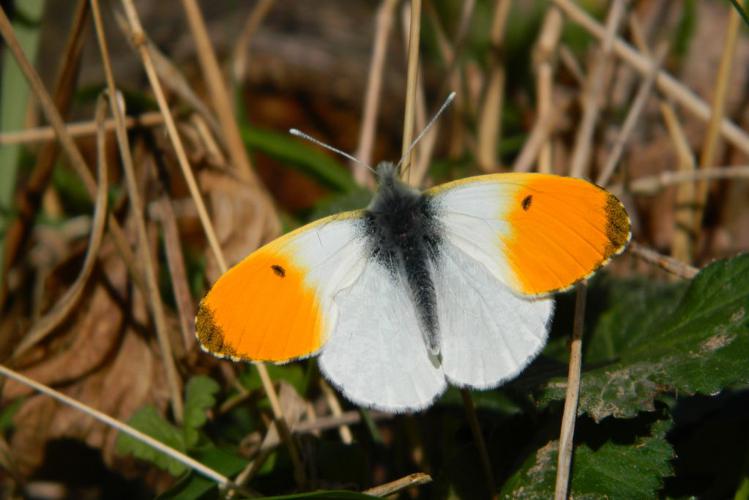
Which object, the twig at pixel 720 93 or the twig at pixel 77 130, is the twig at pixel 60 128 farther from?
the twig at pixel 720 93

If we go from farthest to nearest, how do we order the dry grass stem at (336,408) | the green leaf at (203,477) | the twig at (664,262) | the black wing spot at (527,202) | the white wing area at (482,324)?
1. the dry grass stem at (336,408)
2. the twig at (664,262)
3. the green leaf at (203,477)
4. the black wing spot at (527,202)
5. the white wing area at (482,324)

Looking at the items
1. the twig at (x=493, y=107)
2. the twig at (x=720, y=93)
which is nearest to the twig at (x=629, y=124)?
the twig at (x=720, y=93)

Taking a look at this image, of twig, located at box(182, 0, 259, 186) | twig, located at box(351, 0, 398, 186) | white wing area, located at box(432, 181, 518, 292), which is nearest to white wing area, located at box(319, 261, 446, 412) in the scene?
white wing area, located at box(432, 181, 518, 292)

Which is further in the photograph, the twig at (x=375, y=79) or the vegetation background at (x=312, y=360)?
the twig at (x=375, y=79)

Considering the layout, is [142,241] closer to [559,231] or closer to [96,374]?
[96,374]

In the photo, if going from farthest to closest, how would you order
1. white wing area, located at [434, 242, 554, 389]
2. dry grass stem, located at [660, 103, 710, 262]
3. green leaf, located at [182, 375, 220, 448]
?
dry grass stem, located at [660, 103, 710, 262] < green leaf, located at [182, 375, 220, 448] < white wing area, located at [434, 242, 554, 389]

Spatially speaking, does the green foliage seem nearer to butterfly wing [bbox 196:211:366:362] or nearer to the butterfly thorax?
butterfly wing [bbox 196:211:366:362]

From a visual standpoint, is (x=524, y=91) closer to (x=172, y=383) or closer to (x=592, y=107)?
(x=592, y=107)
